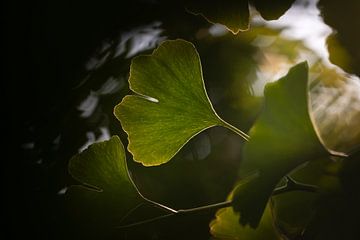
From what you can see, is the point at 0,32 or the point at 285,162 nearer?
the point at 285,162

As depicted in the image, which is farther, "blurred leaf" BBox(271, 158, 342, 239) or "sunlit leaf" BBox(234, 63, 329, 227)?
"blurred leaf" BBox(271, 158, 342, 239)

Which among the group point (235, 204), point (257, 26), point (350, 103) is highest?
point (235, 204)

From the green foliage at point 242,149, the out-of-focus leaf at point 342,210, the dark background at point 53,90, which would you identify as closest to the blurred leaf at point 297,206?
the green foliage at point 242,149

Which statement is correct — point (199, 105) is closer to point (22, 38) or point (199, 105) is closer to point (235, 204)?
point (235, 204)

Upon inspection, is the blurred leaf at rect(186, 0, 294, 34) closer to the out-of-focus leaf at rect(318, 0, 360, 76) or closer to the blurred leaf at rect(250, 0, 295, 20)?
the blurred leaf at rect(250, 0, 295, 20)

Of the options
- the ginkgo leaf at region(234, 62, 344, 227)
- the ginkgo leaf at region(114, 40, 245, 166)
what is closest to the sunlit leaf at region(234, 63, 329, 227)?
the ginkgo leaf at region(234, 62, 344, 227)

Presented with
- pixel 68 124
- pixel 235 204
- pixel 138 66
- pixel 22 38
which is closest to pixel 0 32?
pixel 22 38

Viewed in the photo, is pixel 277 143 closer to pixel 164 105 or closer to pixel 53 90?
pixel 164 105
